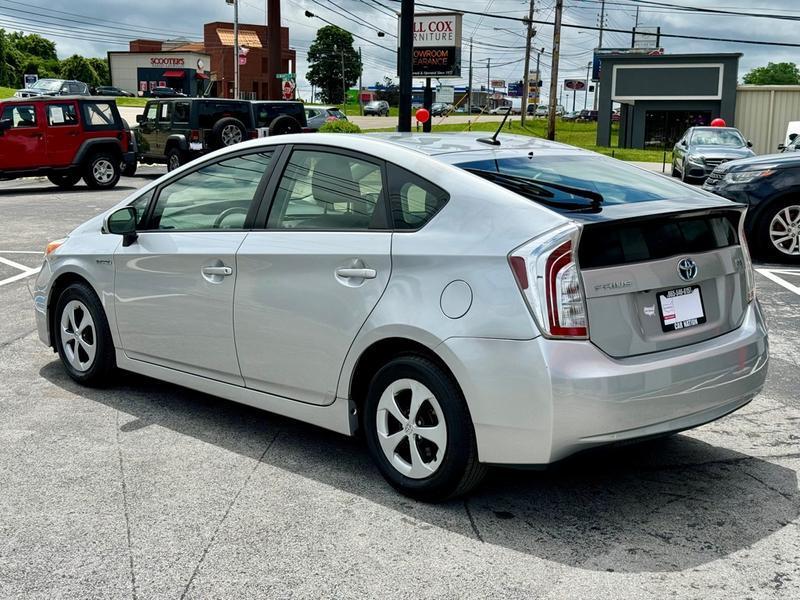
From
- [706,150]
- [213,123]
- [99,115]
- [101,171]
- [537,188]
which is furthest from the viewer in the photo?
[213,123]

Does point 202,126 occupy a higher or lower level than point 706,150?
higher

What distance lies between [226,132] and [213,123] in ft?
2.10

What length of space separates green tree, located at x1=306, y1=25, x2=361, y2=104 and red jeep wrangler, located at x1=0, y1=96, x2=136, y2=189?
10761cm

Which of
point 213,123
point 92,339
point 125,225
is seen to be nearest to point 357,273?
point 125,225

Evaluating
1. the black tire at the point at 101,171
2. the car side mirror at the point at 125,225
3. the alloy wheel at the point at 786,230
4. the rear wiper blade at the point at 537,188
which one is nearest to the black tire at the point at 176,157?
the black tire at the point at 101,171

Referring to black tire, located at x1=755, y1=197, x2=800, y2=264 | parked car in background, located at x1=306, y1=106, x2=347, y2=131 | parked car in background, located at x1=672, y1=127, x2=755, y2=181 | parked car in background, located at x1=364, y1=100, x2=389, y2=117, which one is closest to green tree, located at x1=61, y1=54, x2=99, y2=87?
parked car in background, located at x1=364, y1=100, x2=389, y2=117

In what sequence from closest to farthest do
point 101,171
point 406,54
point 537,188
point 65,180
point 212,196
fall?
point 537,188 → point 212,196 → point 406,54 → point 101,171 → point 65,180

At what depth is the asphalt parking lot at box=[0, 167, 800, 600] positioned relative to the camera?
3416 millimetres

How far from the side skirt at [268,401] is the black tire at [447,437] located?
17cm

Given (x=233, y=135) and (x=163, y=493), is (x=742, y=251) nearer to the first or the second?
(x=163, y=493)

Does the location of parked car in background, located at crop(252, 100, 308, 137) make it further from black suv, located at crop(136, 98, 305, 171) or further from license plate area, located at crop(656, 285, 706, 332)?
license plate area, located at crop(656, 285, 706, 332)

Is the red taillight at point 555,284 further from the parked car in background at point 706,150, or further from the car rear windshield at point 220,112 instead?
the car rear windshield at point 220,112

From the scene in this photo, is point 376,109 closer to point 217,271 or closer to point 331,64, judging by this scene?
point 331,64

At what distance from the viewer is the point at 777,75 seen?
539ft
